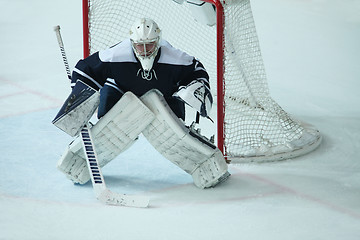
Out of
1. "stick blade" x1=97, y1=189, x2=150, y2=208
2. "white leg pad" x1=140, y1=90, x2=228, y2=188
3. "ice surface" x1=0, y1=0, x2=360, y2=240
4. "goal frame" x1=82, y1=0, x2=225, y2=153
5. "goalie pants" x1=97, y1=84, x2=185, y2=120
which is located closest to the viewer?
"ice surface" x1=0, y1=0, x2=360, y2=240

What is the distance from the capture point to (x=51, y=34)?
267 inches

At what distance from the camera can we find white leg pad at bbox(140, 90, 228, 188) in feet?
11.6

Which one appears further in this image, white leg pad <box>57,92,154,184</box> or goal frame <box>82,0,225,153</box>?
goal frame <box>82,0,225,153</box>

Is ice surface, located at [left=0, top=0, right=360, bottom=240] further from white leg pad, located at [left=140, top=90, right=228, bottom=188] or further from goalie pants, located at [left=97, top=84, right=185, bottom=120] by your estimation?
goalie pants, located at [left=97, top=84, right=185, bottom=120]

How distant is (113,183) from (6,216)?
67 centimetres

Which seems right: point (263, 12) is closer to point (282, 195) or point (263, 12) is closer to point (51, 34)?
point (51, 34)

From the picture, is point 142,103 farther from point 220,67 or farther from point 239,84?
point 239,84

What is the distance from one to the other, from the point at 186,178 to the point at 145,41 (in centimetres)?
86

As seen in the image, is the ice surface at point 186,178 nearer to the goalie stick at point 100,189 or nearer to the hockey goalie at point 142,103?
the goalie stick at point 100,189

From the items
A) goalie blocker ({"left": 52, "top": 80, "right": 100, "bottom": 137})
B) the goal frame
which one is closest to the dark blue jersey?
goalie blocker ({"left": 52, "top": 80, "right": 100, "bottom": 137})

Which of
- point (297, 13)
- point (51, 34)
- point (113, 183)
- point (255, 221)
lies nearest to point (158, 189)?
point (113, 183)

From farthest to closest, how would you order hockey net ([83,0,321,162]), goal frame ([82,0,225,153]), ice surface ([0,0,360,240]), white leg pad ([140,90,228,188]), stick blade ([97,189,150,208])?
hockey net ([83,0,321,162])
goal frame ([82,0,225,153])
white leg pad ([140,90,228,188])
stick blade ([97,189,150,208])
ice surface ([0,0,360,240])

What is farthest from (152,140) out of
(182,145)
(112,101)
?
(112,101)

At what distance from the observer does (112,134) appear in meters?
3.61
